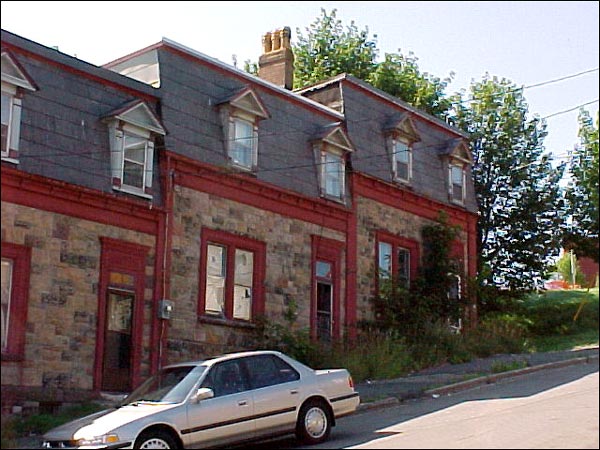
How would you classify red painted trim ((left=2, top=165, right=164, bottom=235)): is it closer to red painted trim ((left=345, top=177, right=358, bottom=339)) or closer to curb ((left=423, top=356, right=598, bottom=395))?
red painted trim ((left=345, top=177, right=358, bottom=339))

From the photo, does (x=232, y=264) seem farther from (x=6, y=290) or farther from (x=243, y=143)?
(x=6, y=290)

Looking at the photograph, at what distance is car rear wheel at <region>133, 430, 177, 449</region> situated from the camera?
40.5ft

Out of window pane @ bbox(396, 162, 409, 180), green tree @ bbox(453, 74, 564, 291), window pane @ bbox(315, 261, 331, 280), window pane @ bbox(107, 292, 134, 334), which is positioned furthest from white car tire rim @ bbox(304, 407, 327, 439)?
green tree @ bbox(453, 74, 564, 291)

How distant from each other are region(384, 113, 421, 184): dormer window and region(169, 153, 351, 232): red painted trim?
9.62ft

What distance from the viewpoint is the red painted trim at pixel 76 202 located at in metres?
17.5

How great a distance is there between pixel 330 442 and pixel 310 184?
11.2m

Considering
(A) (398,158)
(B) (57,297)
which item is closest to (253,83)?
(A) (398,158)

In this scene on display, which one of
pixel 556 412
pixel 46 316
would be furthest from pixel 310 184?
pixel 556 412

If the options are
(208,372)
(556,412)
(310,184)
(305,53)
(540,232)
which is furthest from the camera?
(305,53)

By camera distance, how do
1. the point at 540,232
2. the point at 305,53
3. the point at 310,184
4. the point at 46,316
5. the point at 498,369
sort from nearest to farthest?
1. the point at 46,316
2. the point at 498,369
3. the point at 310,184
4. the point at 540,232
5. the point at 305,53

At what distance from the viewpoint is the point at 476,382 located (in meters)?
20.7

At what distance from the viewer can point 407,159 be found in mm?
28078

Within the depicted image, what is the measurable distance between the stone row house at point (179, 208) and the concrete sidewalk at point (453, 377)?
2.94 m

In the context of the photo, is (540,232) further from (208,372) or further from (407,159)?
(208,372)
